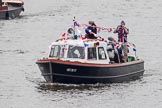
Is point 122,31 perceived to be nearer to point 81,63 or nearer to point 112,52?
point 112,52

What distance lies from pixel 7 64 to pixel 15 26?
2365cm

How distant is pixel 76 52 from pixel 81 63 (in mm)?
1032

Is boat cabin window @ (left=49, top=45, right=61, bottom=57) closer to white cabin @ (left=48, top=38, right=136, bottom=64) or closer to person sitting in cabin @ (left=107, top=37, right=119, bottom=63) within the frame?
white cabin @ (left=48, top=38, right=136, bottom=64)

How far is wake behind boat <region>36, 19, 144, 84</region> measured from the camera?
129 ft

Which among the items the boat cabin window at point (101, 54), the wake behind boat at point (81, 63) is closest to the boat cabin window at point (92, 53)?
the wake behind boat at point (81, 63)

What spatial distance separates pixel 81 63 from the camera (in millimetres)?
39344

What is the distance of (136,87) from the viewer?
134 ft

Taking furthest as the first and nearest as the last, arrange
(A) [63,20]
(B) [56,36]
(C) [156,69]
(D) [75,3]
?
1. (D) [75,3]
2. (A) [63,20]
3. (B) [56,36]
4. (C) [156,69]

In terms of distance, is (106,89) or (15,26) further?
(15,26)

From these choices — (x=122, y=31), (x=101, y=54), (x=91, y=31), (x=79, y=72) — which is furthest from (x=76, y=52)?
(x=122, y=31)

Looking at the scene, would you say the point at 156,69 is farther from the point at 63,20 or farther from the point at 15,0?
the point at 15,0

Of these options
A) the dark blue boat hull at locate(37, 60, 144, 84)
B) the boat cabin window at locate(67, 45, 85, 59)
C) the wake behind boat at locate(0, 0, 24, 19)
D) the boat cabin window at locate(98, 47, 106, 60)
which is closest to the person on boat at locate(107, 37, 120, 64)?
the dark blue boat hull at locate(37, 60, 144, 84)

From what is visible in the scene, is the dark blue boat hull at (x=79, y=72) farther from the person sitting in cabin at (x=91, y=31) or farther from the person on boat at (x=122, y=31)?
the person on boat at (x=122, y=31)

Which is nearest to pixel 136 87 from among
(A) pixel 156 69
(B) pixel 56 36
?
(A) pixel 156 69
